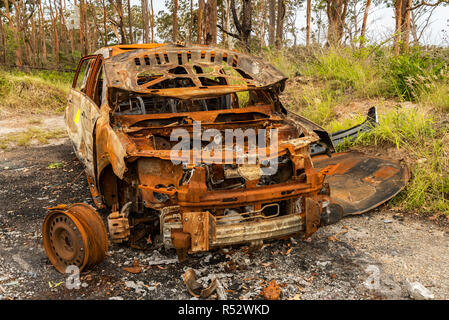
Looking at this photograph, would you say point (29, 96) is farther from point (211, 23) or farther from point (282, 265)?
point (282, 265)

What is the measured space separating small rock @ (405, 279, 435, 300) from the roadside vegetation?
65.5 inches

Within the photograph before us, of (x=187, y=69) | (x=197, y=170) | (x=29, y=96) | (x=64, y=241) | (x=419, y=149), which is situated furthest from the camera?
(x=29, y=96)

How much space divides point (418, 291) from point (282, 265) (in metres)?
1.01

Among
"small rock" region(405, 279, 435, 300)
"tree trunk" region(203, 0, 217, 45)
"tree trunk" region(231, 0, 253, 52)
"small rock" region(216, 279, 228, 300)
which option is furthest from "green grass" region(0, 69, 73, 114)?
"small rock" region(405, 279, 435, 300)

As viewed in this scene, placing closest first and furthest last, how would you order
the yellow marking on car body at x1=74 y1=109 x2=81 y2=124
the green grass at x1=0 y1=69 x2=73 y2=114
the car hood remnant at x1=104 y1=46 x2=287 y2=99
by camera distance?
the car hood remnant at x1=104 y1=46 x2=287 y2=99 → the yellow marking on car body at x1=74 y1=109 x2=81 y2=124 → the green grass at x1=0 y1=69 x2=73 y2=114

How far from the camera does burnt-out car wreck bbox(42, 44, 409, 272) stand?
2693 mm

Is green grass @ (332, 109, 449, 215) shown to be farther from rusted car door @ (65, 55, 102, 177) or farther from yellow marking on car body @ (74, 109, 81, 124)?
yellow marking on car body @ (74, 109, 81, 124)

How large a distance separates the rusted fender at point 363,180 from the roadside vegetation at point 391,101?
18 cm

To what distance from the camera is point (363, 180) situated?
4426 millimetres

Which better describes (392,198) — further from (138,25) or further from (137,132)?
(138,25)

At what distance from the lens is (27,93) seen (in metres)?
11.2

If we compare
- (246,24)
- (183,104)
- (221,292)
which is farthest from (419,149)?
→ (246,24)
